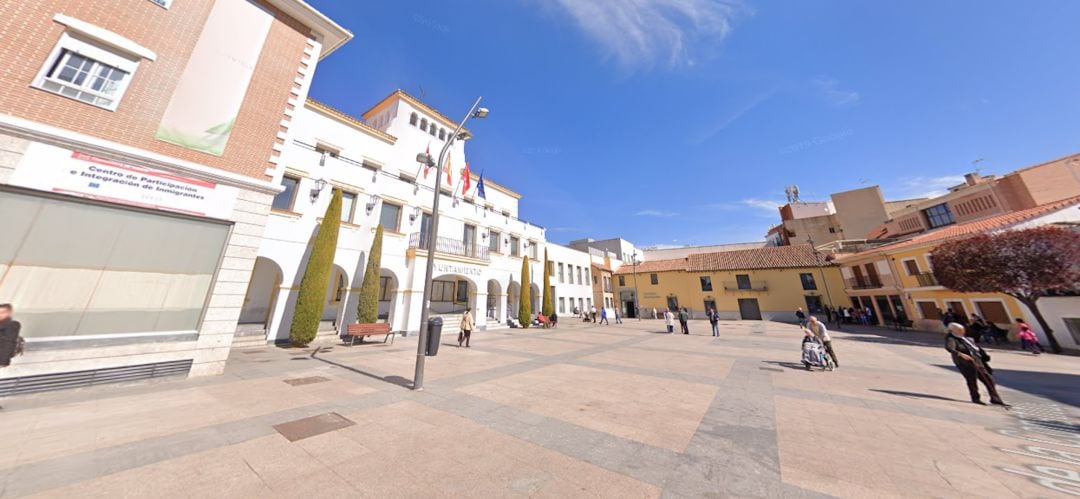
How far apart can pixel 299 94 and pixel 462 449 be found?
11622 millimetres

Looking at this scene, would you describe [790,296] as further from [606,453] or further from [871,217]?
[606,453]

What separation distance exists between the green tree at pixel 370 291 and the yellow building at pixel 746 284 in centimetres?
2787

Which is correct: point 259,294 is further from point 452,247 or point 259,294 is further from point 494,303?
point 494,303

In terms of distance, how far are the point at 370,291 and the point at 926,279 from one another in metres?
31.9

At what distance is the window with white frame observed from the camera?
262 inches

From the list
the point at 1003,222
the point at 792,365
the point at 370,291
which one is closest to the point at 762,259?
the point at 1003,222

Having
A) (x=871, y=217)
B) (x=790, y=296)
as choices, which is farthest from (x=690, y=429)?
(x=871, y=217)

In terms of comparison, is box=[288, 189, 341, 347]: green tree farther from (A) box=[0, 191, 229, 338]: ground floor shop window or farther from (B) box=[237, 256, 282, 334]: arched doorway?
(A) box=[0, 191, 229, 338]: ground floor shop window

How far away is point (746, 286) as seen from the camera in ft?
104

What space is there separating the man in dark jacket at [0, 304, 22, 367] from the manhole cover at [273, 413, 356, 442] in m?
5.06

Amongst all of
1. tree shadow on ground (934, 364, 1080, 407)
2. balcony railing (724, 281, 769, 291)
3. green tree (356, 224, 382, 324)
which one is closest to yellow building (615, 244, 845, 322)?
balcony railing (724, 281, 769, 291)

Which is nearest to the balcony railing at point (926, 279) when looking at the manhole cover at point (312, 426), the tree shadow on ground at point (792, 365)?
the tree shadow on ground at point (792, 365)

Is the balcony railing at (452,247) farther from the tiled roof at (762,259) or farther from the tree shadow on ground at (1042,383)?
the tiled roof at (762,259)

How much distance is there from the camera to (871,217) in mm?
32500
